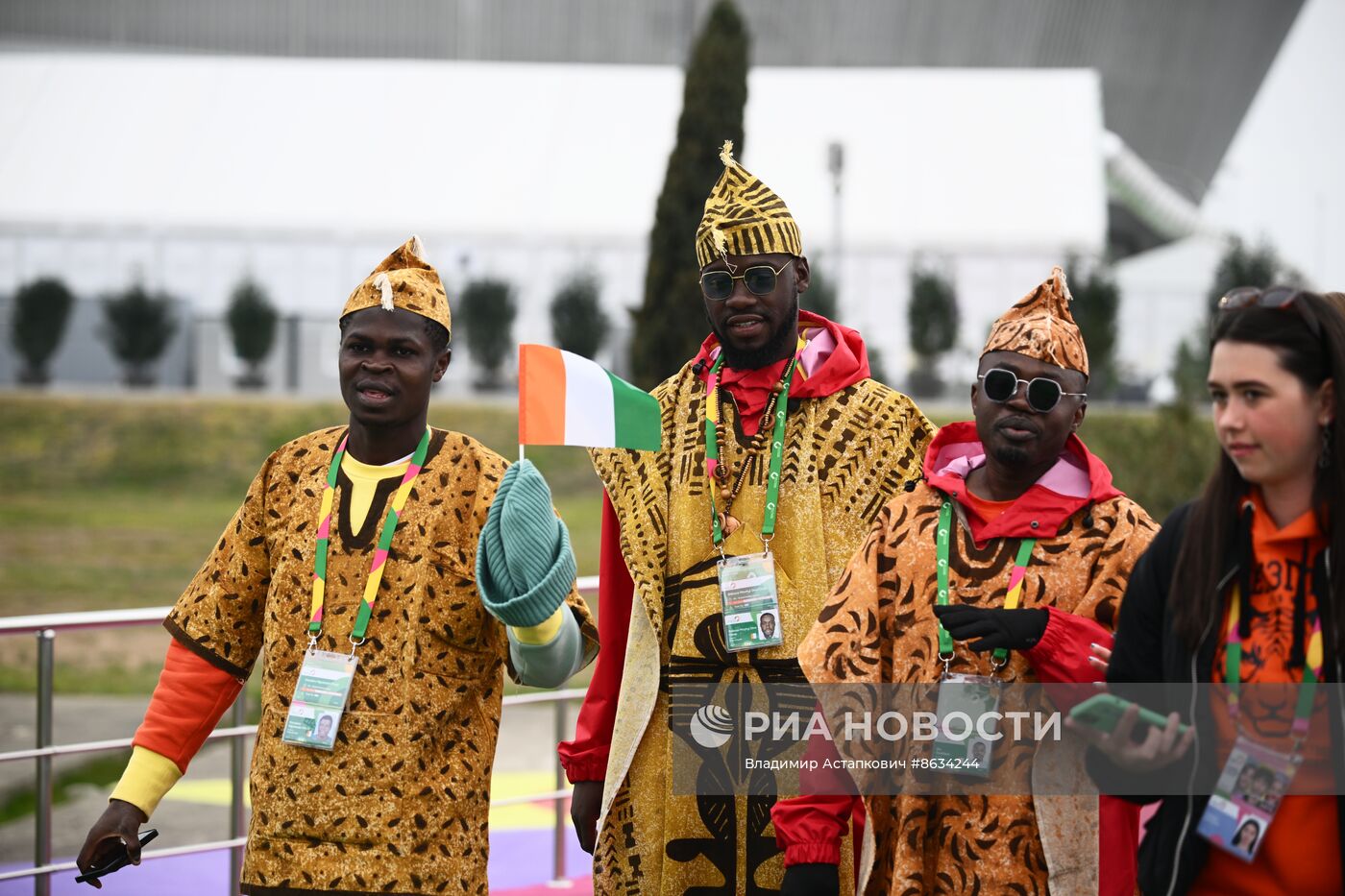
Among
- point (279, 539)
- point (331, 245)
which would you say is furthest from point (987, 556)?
point (331, 245)

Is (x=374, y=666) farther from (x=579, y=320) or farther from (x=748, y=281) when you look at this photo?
(x=579, y=320)

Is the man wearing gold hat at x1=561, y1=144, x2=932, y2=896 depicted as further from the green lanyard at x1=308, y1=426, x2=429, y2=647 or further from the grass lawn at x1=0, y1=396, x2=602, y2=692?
the grass lawn at x1=0, y1=396, x2=602, y2=692

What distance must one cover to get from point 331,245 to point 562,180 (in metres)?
5.27

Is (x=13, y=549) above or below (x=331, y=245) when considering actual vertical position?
below

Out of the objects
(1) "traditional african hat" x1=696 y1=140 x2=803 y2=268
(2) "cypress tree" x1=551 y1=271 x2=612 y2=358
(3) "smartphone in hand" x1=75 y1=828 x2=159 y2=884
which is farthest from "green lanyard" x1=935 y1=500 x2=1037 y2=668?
(2) "cypress tree" x1=551 y1=271 x2=612 y2=358

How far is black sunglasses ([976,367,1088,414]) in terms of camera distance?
3123 millimetres

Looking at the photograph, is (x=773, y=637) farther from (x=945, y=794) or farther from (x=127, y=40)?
(x=127, y=40)

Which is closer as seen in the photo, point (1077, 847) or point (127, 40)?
point (1077, 847)

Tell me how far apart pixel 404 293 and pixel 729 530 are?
101cm

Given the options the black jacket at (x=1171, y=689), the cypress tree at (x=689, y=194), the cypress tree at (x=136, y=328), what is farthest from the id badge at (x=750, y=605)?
the cypress tree at (x=136, y=328)

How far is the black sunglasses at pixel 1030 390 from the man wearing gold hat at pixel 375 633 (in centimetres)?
99

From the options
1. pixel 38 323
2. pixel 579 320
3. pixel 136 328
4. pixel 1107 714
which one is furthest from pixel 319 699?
pixel 38 323

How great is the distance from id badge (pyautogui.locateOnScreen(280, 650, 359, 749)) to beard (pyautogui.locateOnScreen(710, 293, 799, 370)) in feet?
4.08

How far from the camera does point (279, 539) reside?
3613 mm
